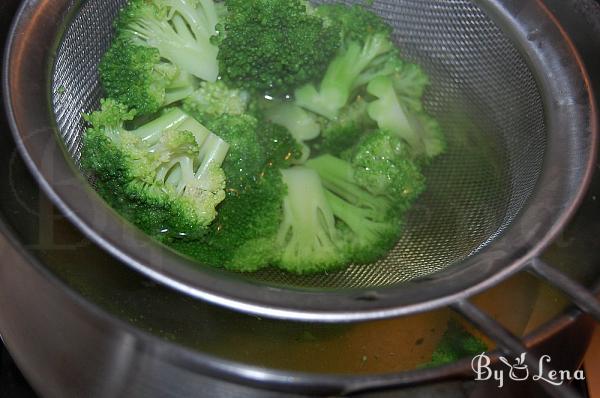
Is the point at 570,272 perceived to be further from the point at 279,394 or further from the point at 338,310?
the point at 279,394

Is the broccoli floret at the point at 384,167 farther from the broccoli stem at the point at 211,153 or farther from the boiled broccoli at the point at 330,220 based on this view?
the broccoli stem at the point at 211,153

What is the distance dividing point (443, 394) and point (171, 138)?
2.16 feet

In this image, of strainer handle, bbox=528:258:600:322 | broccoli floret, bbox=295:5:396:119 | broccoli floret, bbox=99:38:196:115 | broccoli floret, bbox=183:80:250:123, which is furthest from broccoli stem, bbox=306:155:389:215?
strainer handle, bbox=528:258:600:322

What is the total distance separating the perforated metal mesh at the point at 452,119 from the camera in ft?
4.28

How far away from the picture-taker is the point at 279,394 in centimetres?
84

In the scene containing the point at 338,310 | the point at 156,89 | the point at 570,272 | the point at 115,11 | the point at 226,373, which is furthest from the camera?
the point at 115,11

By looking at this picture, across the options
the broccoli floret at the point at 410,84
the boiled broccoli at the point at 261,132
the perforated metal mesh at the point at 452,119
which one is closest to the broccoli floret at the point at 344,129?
Answer: the boiled broccoli at the point at 261,132

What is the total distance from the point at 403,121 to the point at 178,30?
55 cm

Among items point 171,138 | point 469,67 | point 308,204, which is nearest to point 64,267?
point 171,138

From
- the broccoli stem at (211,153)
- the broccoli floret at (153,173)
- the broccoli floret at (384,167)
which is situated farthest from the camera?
the broccoli floret at (384,167)

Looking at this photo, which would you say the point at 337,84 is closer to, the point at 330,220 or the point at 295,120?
the point at 295,120

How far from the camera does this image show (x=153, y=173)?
3.77ft

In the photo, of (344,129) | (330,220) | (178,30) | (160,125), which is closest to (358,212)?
(330,220)

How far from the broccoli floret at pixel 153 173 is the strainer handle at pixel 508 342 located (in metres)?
0.53
